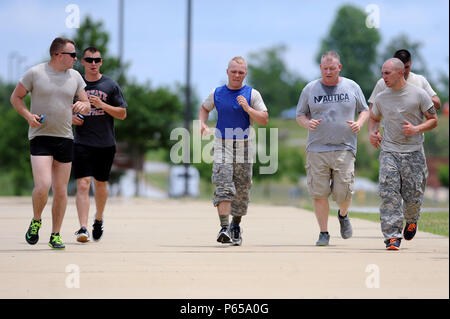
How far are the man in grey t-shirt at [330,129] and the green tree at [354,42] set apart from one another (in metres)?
107

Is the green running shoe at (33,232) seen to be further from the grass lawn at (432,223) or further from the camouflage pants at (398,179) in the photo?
the grass lawn at (432,223)

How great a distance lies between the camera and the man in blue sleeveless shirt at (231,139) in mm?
10203

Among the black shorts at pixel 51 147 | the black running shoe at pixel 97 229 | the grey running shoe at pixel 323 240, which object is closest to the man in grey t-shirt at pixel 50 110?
the black shorts at pixel 51 147

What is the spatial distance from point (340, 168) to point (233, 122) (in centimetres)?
129

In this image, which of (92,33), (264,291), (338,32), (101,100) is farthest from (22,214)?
(338,32)

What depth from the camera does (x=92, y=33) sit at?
3338 centimetres

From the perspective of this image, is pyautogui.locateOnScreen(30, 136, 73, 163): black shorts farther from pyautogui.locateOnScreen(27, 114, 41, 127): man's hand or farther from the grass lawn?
the grass lawn

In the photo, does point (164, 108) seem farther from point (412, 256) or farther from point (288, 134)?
point (288, 134)

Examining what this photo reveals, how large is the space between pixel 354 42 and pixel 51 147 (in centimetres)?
11052

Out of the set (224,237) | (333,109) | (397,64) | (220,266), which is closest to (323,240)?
(224,237)

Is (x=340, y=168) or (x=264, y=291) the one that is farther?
(x=340, y=168)

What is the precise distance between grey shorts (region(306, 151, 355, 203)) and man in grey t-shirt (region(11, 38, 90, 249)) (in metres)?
2.69

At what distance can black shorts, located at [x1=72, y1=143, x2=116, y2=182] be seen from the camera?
35.2 feet

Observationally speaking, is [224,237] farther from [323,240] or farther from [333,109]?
[333,109]
